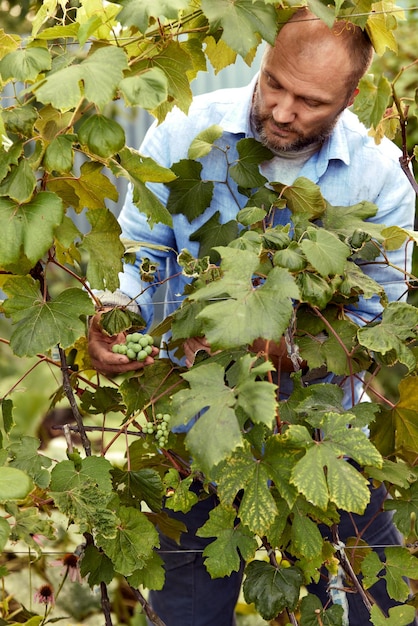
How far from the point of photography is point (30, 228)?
113 centimetres

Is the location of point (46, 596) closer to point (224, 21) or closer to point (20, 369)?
point (224, 21)

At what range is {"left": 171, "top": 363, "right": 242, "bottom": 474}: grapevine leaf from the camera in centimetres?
102

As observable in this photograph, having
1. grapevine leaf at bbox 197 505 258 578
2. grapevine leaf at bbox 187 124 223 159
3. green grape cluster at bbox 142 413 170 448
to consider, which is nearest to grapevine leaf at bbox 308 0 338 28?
grapevine leaf at bbox 187 124 223 159

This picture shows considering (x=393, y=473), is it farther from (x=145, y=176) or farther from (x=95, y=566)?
(x=145, y=176)

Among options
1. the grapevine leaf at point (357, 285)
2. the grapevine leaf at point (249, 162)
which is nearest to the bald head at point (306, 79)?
the grapevine leaf at point (249, 162)

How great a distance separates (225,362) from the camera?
1207 millimetres

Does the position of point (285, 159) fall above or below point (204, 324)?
below

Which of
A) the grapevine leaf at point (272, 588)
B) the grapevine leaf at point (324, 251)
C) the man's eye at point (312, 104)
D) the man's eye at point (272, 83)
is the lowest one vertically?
the grapevine leaf at point (272, 588)

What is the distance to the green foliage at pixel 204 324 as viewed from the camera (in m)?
1.07

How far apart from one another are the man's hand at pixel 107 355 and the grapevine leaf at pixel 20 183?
0.34 m

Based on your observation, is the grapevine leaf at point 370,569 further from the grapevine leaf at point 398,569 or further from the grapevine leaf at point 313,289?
the grapevine leaf at point 313,289

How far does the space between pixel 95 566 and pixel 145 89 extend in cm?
Result: 78

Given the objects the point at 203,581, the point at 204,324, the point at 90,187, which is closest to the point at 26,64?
the point at 90,187

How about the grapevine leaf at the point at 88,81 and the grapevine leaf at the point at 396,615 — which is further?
the grapevine leaf at the point at 396,615
